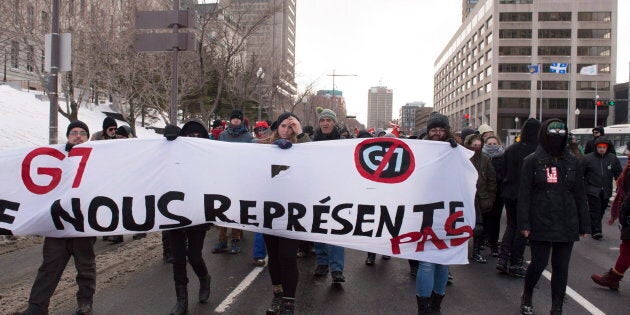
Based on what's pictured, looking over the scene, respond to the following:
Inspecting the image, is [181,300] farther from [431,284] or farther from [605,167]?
[605,167]

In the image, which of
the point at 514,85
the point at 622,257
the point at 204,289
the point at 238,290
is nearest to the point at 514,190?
the point at 622,257

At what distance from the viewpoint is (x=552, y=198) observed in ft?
14.2

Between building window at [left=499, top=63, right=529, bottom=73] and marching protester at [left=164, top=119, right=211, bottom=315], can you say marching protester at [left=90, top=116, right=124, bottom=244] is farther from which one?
building window at [left=499, top=63, right=529, bottom=73]

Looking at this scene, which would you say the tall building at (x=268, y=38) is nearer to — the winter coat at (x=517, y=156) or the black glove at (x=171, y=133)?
the black glove at (x=171, y=133)

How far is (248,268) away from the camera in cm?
615

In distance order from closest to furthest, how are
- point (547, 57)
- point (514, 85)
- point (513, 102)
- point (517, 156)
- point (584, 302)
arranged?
point (584, 302)
point (517, 156)
point (547, 57)
point (513, 102)
point (514, 85)

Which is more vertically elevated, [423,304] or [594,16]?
[594,16]

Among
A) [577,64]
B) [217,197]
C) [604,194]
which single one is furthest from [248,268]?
[577,64]

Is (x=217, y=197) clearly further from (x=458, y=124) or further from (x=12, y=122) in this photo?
(x=458, y=124)

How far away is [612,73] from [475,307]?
85.3m

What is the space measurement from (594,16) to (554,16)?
595cm

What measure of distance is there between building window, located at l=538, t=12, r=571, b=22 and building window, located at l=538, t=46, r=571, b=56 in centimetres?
456

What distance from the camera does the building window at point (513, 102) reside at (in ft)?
259

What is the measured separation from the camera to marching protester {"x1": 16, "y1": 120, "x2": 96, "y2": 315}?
4.07m
